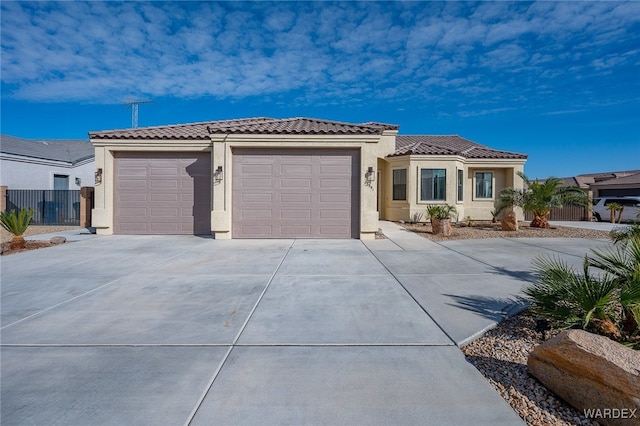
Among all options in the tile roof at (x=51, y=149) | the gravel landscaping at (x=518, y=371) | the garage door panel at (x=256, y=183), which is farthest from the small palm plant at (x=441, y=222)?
the tile roof at (x=51, y=149)

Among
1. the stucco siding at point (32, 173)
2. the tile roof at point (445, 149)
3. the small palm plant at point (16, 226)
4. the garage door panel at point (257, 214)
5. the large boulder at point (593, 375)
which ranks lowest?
the large boulder at point (593, 375)

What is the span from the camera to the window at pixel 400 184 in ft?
56.9

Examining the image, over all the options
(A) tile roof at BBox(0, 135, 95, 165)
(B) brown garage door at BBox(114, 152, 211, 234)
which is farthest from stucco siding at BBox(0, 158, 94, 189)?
(B) brown garage door at BBox(114, 152, 211, 234)

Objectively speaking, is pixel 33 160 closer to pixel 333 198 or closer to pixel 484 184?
pixel 333 198

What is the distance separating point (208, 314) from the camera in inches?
179

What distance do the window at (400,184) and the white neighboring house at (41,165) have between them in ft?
73.7

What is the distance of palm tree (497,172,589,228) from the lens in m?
14.1

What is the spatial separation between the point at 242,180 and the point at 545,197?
13043 millimetres

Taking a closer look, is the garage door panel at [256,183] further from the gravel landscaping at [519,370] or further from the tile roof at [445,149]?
the gravel landscaping at [519,370]

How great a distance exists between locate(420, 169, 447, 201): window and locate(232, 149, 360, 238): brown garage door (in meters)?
6.50

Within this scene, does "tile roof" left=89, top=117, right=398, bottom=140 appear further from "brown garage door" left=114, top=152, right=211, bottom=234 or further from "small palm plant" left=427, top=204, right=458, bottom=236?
"small palm plant" left=427, top=204, right=458, bottom=236

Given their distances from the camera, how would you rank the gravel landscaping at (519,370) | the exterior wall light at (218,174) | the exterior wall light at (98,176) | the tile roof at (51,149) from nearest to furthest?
the gravel landscaping at (519,370) → the exterior wall light at (218,174) → the exterior wall light at (98,176) → the tile roof at (51,149)

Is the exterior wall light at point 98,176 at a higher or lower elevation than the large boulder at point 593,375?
higher

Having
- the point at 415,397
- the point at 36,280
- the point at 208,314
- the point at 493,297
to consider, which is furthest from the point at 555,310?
the point at 36,280
